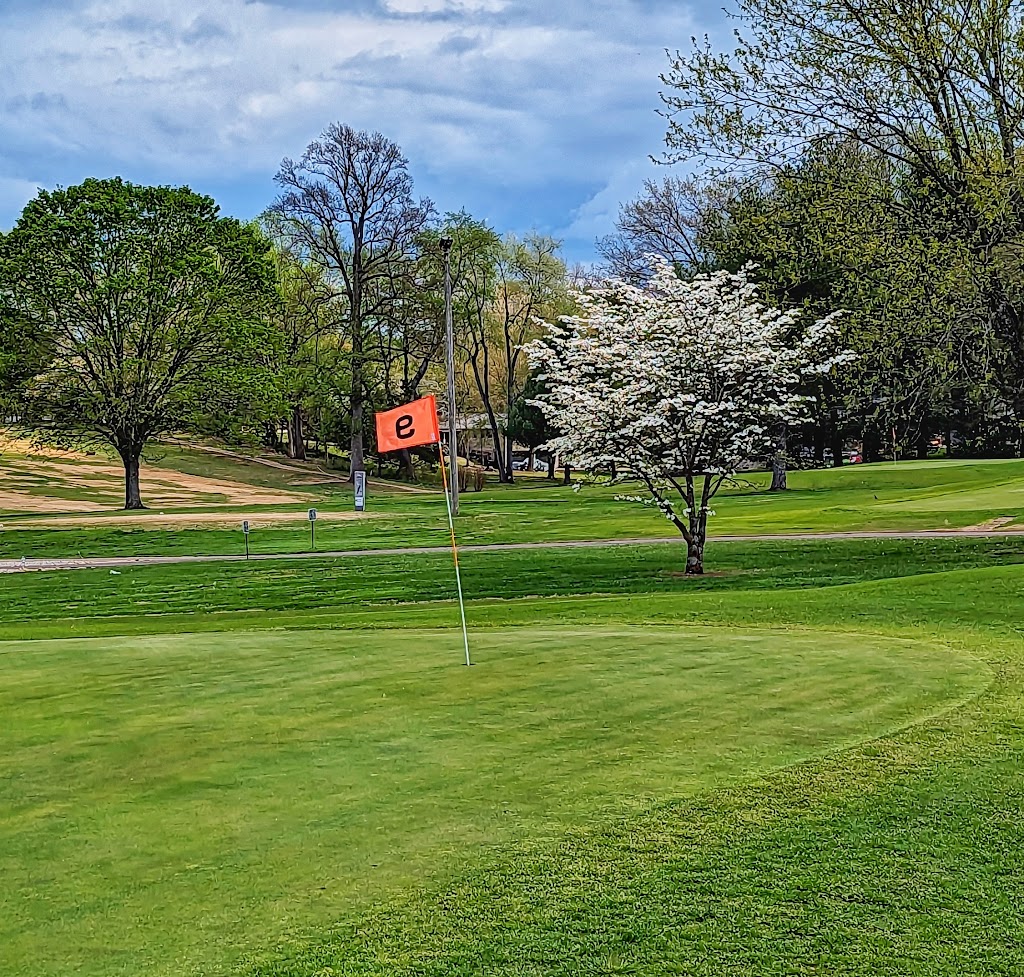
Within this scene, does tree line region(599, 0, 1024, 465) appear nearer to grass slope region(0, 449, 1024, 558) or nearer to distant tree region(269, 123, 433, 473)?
grass slope region(0, 449, 1024, 558)

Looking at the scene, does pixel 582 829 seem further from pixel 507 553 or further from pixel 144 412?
pixel 144 412

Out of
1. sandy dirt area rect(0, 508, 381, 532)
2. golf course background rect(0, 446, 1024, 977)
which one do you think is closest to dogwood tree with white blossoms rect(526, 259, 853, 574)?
golf course background rect(0, 446, 1024, 977)

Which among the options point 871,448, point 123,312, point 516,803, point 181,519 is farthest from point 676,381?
point 871,448

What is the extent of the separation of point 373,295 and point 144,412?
68.8 ft

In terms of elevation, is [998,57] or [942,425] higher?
[998,57]

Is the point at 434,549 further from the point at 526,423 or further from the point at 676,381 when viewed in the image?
the point at 526,423

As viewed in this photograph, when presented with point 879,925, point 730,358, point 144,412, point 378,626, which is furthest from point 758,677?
point 144,412

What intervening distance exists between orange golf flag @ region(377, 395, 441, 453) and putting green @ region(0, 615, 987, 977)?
213 cm

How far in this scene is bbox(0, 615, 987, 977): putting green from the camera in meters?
4.65

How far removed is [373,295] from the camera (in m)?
62.3

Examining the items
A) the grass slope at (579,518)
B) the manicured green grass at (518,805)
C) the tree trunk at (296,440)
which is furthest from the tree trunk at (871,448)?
the manicured green grass at (518,805)

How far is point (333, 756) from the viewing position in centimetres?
656

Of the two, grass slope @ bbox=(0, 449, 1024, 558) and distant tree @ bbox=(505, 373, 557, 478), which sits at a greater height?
distant tree @ bbox=(505, 373, 557, 478)

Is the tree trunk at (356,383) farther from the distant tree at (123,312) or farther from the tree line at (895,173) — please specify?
the tree line at (895,173)
